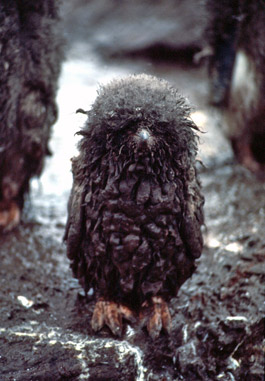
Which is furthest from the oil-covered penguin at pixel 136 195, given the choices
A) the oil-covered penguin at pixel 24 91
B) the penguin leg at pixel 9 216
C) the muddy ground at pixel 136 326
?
the penguin leg at pixel 9 216

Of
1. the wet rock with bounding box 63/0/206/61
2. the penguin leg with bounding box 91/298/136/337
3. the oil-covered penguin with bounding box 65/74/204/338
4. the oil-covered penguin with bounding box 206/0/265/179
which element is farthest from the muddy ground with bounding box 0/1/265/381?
the wet rock with bounding box 63/0/206/61

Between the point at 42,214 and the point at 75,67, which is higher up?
the point at 75,67

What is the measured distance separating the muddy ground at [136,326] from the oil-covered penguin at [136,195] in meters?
0.15

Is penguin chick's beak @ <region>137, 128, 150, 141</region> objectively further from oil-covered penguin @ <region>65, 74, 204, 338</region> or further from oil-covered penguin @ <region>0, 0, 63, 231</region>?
oil-covered penguin @ <region>0, 0, 63, 231</region>

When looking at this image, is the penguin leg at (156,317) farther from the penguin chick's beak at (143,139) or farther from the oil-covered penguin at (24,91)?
the oil-covered penguin at (24,91)

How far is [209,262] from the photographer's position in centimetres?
304

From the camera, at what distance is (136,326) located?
98.5 inches

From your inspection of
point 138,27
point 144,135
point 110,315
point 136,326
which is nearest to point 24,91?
point 144,135

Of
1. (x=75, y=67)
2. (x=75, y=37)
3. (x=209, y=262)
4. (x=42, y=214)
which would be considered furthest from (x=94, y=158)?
(x=75, y=37)

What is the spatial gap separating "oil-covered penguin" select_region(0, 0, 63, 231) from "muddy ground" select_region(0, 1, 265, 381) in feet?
1.32

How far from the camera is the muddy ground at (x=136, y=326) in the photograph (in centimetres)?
225

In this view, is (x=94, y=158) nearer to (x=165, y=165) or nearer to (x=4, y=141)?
(x=165, y=165)

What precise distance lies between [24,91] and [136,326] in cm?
172

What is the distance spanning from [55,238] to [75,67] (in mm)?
3542
